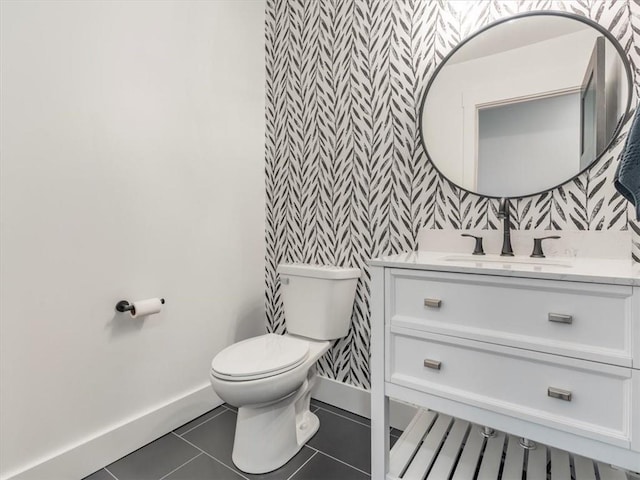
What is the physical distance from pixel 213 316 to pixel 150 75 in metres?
1.26

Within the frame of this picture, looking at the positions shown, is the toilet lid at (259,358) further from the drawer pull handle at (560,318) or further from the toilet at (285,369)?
the drawer pull handle at (560,318)

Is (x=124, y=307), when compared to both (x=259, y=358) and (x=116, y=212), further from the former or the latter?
(x=259, y=358)

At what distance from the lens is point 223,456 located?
1.52 meters

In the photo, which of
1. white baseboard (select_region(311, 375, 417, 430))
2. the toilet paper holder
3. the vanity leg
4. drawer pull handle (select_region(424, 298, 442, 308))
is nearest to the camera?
drawer pull handle (select_region(424, 298, 442, 308))

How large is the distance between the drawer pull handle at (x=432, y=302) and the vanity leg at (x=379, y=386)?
15cm

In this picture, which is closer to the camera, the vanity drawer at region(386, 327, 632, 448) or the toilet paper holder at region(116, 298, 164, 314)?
the vanity drawer at region(386, 327, 632, 448)

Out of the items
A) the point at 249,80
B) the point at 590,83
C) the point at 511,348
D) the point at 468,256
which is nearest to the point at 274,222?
the point at 249,80

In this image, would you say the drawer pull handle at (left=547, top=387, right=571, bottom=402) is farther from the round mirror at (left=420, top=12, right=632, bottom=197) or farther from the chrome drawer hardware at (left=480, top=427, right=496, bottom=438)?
the round mirror at (left=420, top=12, right=632, bottom=197)

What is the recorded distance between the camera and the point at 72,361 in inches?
54.4

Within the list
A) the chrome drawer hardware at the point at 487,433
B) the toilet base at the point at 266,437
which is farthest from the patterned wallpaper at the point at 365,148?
the chrome drawer hardware at the point at 487,433

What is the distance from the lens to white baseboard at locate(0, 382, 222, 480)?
1307 millimetres

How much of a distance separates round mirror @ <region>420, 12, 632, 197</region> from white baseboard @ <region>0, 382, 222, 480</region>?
5.66ft

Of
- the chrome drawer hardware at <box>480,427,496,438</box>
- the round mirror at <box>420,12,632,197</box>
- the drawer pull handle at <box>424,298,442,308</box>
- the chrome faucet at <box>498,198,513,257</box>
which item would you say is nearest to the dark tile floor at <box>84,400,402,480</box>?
the chrome drawer hardware at <box>480,427,496,438</box>

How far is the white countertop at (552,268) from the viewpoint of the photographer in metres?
0.90
